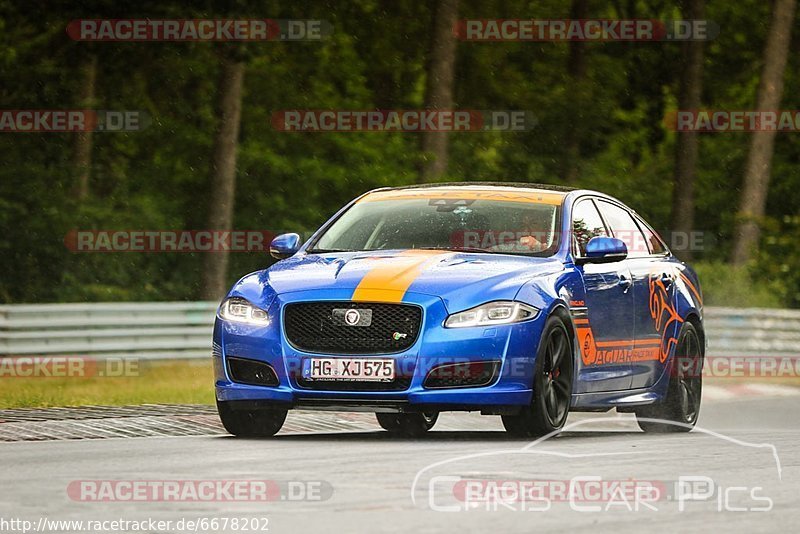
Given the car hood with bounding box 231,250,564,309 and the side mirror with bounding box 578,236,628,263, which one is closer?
the car hood with bounding box 231,250,564,309

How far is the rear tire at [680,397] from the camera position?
45.4ft

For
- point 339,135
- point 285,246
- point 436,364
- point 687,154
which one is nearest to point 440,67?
point 339,135

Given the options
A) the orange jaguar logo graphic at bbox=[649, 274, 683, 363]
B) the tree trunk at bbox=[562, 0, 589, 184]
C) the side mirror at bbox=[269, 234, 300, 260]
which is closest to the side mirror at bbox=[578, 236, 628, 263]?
the orange jaguar logo graphic at bbox=[649, 274, 683, 363]

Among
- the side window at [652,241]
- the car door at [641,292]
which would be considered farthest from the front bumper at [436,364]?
the side window at [652,241]

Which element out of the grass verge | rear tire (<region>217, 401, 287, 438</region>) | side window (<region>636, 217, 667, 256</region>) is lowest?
the grass verge

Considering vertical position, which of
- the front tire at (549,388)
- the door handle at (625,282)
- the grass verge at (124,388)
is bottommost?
the grass verge at (124,388)

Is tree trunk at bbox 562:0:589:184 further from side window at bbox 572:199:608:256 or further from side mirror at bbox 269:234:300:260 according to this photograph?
side mirror at bbox 269:234:300:260

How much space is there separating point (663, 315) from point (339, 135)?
2721 cm

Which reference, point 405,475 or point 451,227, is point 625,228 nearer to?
point 451,227

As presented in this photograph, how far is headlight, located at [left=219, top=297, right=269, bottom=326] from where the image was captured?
456 inches

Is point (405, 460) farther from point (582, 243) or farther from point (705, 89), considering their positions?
point (705, 89)

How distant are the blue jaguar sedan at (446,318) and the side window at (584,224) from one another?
0.02 m

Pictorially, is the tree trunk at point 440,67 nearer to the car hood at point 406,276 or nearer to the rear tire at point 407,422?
the rear tire at point 407,422

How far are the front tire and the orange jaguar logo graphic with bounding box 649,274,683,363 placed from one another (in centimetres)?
174
